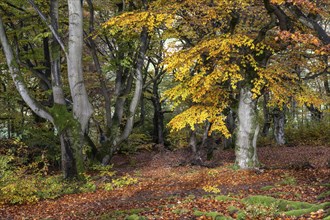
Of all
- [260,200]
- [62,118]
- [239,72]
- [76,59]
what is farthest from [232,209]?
[76,59]

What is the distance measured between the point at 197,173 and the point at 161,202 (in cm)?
455

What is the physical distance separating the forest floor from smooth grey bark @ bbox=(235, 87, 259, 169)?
62 centimetres

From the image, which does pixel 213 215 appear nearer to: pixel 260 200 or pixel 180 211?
pixel 180 211

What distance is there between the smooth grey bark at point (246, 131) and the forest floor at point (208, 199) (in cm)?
62

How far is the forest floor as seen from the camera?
7066 millimetres

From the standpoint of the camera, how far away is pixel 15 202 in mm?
10102

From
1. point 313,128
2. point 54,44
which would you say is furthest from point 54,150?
point 313,128

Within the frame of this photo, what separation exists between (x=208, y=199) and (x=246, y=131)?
4.88 m

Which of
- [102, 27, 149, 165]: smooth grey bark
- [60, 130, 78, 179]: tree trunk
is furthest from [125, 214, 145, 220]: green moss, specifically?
[102, 27, 149, 165]: smooth grey bark

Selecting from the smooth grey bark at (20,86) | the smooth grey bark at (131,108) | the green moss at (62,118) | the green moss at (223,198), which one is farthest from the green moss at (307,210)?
the smooth grey bark at (131,108)

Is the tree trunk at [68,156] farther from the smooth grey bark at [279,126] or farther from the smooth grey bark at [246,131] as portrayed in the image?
the smooth grey bark at [279,126]

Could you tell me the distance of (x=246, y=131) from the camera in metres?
12.7

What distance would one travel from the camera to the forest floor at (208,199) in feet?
23.2

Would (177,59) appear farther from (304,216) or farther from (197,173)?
(304,216)
